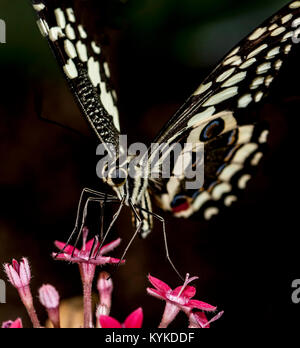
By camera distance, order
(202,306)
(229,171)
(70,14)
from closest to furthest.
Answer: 1. (202,306)
2. (70,14)
3. (229,171)

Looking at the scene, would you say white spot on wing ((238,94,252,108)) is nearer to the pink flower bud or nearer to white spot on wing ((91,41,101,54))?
white spot on wing ((91,41,101,54))

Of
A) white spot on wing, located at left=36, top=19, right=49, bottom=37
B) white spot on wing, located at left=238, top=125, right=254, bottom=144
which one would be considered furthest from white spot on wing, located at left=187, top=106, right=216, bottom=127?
white spot on wing, located at left=36, top=19, right=49, bottom=37

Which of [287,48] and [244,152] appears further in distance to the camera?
[244,152]

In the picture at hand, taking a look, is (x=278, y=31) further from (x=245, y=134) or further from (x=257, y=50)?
(x=245, y=134)

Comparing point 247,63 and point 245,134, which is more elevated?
point 247,63

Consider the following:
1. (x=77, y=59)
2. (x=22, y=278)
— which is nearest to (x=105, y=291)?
(x=22, y=278)

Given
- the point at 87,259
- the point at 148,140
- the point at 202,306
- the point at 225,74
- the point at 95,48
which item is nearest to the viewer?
the point at 202,306
